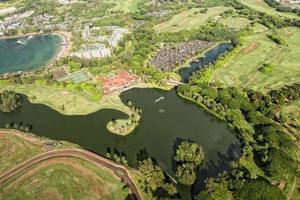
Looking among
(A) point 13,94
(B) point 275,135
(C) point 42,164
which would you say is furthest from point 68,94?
(B) point 275,135

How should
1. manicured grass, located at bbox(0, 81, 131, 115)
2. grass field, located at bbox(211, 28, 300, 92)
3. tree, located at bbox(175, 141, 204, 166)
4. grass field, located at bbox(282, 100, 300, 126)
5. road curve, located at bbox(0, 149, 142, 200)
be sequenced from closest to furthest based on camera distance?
1. road curve, located at bbox(0, 149, 142, 200)
2. tree, located at bbox(175, 141, 204, 166)
3. grass field, located at bbox(282, 100, 300, 126)
4. manicured grass, located at bbox(0, 81, 131, 115)
5. grass field, located at bbox(211, 28, 300, 92)

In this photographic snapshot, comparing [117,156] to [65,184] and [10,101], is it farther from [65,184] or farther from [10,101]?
[10,101]

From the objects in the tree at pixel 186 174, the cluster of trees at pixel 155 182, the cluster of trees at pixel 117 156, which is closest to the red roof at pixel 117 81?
the cluster of trees at pixel 117 156

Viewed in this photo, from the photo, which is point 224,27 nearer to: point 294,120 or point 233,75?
point 233,75

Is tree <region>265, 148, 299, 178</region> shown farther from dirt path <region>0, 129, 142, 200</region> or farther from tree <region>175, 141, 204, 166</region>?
dirt path <region>0, 129, 142, 200</region>

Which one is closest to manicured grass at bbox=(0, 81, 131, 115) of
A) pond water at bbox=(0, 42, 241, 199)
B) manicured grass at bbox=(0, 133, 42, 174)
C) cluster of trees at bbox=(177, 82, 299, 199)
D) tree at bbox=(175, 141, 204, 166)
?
pond water at bbox=(0, 42, 241, 199)

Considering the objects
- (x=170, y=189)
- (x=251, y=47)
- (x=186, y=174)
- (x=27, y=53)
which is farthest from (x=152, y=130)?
(x=27, y=53)

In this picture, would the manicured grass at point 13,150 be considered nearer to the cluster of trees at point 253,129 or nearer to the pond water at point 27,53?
the cluster of trees at point 253,129
